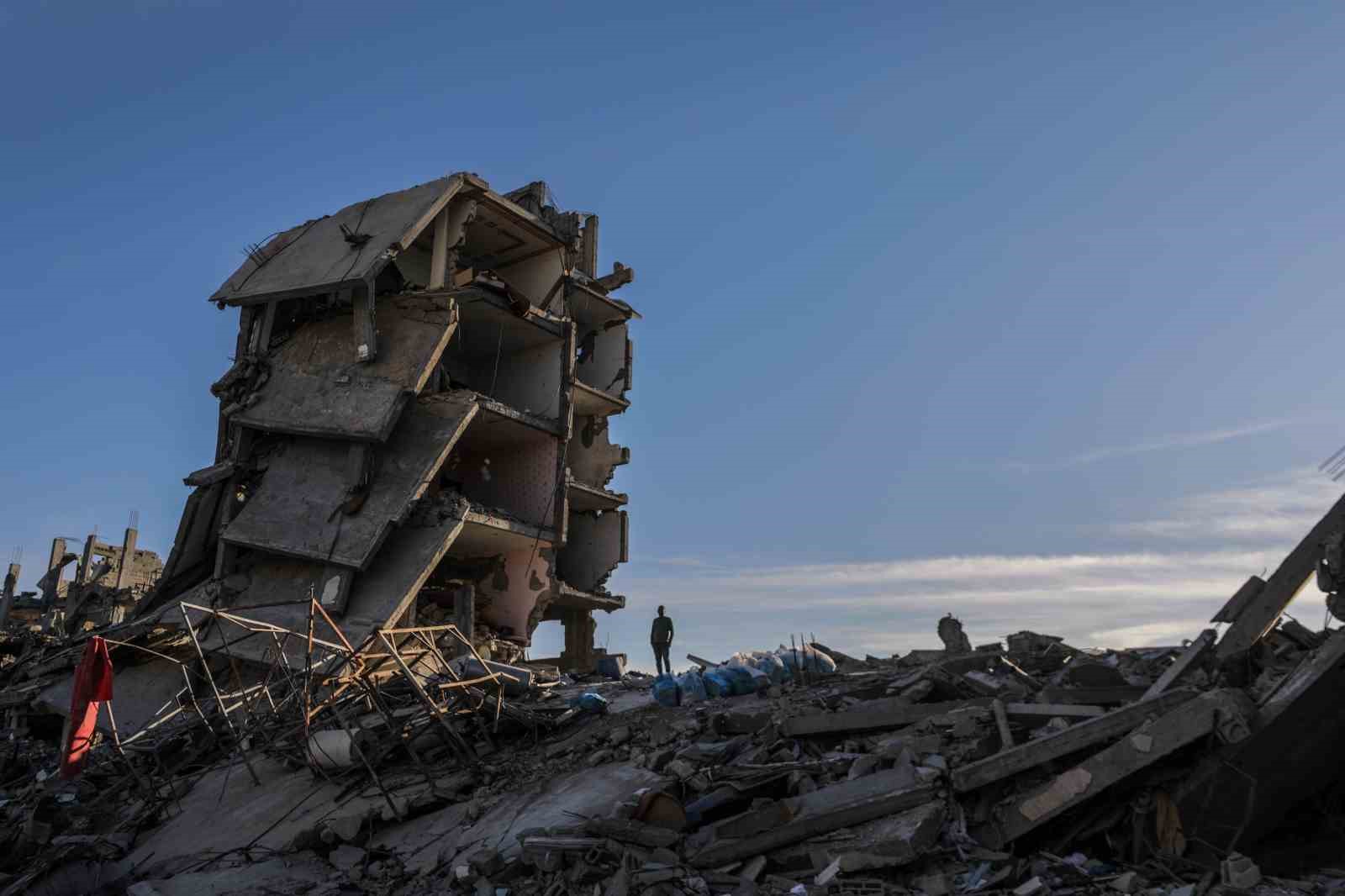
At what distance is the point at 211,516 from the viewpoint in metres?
21.2

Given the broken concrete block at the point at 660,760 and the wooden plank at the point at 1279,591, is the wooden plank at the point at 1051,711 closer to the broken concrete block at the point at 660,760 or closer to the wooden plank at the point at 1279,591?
the wooden plank at the point at 1279,591

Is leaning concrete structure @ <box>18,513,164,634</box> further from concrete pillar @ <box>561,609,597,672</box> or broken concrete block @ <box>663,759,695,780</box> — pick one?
broken concrete block @ <box>663,759,695,780</box>

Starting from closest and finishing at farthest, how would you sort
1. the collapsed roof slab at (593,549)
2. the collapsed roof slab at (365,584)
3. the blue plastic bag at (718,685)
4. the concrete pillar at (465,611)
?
the blue plastic bag at (718,685)
the collapsed roof slab at (365,584)
the concrete pillar at (465,611)
the collapsed roof slab at (593,549)

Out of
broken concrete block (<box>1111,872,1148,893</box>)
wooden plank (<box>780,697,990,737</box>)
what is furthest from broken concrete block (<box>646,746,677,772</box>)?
broken concrete block (<box>1111,872,1148,893</box>)

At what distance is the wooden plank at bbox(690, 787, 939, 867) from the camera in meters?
7.01

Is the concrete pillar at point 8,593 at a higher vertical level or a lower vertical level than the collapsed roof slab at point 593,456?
lower

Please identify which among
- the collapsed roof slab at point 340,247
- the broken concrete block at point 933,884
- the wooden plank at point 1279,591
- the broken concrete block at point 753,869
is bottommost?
the broken concrete block at point 753,869

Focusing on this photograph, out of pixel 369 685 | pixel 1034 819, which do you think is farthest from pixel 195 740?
pixel 1034 819

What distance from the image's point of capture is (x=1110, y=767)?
22.6ft

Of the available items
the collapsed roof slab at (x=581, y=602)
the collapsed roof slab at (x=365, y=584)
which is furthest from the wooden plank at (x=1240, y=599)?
the collapsed roof slab at (x=581, y=602)

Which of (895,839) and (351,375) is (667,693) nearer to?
(895,839)

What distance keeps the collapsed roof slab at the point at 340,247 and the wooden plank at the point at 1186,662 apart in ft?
54.4

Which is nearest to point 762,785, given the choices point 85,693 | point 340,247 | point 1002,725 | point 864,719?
point 864,719

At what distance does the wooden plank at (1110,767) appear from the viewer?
6.86 m
